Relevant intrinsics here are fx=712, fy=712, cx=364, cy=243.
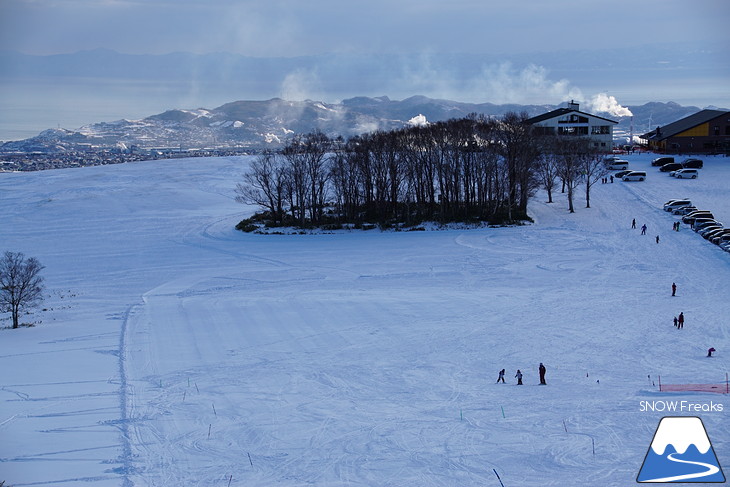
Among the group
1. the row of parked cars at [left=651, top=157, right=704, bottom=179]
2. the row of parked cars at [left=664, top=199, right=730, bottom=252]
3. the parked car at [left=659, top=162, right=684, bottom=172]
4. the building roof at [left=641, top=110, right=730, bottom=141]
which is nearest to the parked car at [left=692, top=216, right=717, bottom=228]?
the row of parked cars at [left=664, top=199, right=730, bottom=252]

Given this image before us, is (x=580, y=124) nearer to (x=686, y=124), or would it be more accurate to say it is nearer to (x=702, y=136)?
(x=686, y=124)

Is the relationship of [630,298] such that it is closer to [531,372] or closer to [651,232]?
[531,372]

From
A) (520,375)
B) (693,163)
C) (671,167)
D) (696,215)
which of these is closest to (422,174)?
(696,215)

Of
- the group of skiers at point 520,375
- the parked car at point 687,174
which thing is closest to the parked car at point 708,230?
the parked car at point 687,174

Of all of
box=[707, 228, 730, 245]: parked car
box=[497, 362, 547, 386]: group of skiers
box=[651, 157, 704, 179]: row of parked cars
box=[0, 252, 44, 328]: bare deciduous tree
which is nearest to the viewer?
box=[497, 362, 547, 386]: group of skiers

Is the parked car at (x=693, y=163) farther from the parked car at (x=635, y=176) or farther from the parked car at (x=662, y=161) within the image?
the parked car at (x=635, y=176)

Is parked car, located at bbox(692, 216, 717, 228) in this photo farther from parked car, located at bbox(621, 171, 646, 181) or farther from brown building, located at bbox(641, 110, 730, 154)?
brown building, located at bbox(641, 110, 730, 154)
